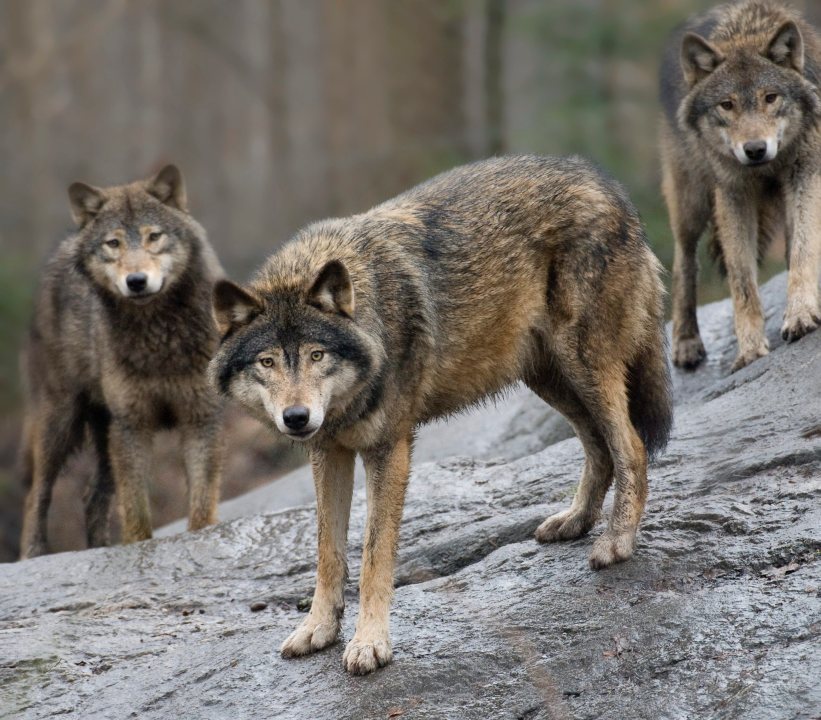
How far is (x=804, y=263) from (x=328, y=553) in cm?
398

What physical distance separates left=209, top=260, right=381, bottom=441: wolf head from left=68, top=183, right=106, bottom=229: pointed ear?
3757mm

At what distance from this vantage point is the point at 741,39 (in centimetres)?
816

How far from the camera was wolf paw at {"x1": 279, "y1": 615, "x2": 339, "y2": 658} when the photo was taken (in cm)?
537

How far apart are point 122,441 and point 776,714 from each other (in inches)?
215

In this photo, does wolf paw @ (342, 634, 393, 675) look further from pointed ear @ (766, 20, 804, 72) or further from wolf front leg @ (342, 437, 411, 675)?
pointed ear @ (766, 20, 804, 72)

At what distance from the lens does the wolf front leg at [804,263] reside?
746 cm

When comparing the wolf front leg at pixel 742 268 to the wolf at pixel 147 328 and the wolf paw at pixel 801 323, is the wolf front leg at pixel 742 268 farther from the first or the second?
the wolf at pixel 147 328

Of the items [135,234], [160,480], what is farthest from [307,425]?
[160,480]

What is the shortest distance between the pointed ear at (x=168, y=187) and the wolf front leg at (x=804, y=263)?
4493 mm

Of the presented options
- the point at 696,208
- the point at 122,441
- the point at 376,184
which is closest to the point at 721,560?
the point at 696,208

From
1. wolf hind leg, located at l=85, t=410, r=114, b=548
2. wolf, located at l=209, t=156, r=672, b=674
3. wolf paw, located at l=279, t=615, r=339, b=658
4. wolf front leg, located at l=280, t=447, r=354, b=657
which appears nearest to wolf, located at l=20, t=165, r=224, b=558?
wolf hind leg, located at l=85, t=410, r=114, b=548

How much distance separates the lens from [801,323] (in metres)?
7.45

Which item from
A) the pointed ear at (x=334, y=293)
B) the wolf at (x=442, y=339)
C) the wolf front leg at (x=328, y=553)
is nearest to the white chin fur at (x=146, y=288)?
the wolf at (x=442, y=339)

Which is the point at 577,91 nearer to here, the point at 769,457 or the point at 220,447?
the point at 220,447
